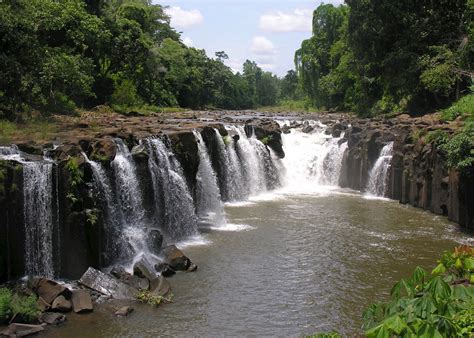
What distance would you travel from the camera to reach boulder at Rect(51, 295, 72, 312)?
1135 centimetres

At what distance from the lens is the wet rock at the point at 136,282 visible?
12.9 metres

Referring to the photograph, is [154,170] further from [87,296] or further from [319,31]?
[319,31]

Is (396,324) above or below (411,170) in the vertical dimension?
above

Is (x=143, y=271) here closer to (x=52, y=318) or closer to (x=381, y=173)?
(x=52, y=318)

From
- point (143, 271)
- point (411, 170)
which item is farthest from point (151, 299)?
point (411, 170)

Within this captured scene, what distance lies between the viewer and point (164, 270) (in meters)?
14.0

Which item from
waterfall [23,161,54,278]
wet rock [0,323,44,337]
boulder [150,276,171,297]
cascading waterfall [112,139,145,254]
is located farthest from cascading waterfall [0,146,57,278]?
wet rock [0,323,44,337]

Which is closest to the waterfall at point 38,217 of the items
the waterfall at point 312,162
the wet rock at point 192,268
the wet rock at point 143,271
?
the wet rock at point 143,271

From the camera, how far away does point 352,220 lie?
797 inches

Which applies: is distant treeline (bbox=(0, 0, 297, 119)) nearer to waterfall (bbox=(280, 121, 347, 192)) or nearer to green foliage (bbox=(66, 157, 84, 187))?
green foliage (bbox=(66, 157, 84, 187))

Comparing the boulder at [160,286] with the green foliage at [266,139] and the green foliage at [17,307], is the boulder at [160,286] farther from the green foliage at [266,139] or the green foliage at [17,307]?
the green foliage at [266,139]

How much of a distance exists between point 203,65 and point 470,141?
190 feet

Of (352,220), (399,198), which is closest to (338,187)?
(399,198)

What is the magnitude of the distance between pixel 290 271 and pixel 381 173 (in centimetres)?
1284
